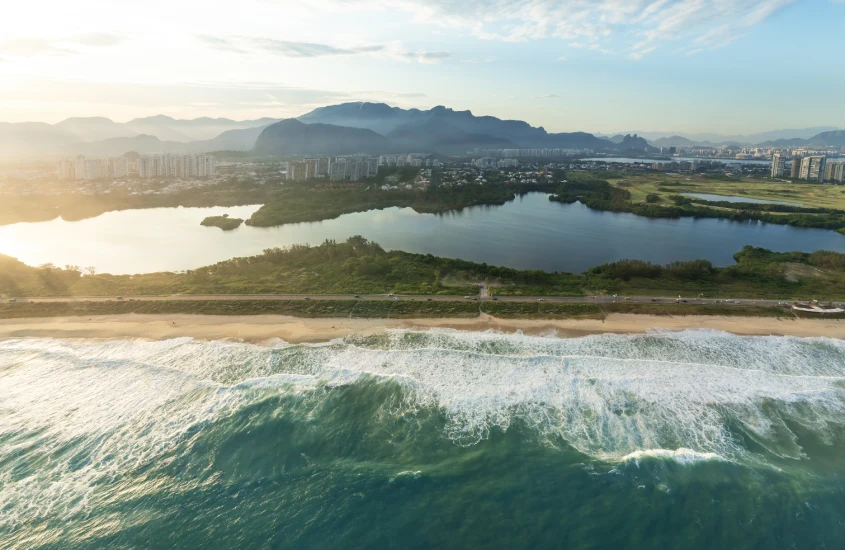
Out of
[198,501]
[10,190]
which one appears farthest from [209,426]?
[10,190]

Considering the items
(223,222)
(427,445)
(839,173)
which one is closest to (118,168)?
(223,222)

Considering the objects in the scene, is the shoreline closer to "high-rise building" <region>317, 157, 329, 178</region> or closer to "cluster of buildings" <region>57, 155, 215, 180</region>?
"high-rise building" <region>317, 157, 329, 178</region>

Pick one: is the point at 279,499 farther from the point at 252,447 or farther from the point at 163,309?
the point at 163,309

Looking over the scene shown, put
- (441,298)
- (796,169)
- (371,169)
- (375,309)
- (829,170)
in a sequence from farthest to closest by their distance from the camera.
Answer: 1. (371,169)
2. (796,169)
3. (829,170)
4. (441,298)
5. (375,309)

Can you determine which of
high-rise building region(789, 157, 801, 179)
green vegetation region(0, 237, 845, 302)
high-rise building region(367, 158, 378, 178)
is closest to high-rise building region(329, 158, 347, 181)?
high-rise building region(367, 158, 378, 178)

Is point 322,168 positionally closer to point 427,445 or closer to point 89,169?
point 89,169
